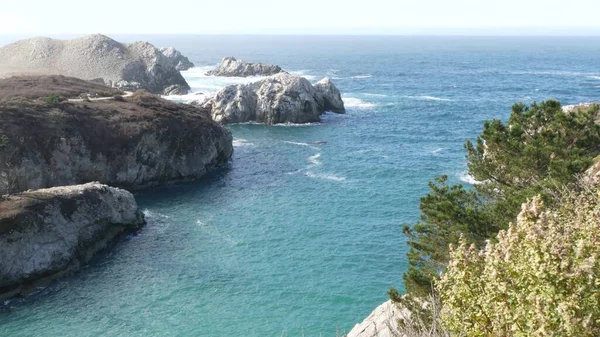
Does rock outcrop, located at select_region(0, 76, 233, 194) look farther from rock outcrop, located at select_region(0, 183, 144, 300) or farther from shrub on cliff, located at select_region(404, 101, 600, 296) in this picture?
shrub on cliff, located at select_region(404, 101, 600, 296)

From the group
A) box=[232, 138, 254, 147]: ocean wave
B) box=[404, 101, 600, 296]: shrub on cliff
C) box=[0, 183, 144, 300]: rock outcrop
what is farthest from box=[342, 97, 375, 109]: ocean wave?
box=[404, 101, 600, 296]: shrub on cliff

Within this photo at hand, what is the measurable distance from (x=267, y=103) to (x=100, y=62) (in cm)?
7857

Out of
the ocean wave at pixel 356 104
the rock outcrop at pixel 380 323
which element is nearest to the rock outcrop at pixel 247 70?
the ocean wave at pixel 356 104

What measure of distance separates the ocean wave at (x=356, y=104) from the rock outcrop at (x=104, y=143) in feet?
180

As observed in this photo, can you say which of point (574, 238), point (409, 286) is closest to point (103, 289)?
point (409, 286)

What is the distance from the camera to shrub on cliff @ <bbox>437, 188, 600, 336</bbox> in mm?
12977

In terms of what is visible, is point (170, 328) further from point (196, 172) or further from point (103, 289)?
point (196, 172)

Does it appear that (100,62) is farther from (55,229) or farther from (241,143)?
(55,229)

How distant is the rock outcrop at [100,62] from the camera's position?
512 ft

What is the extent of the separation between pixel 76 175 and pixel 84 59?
112 metres

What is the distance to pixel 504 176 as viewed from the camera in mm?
33625

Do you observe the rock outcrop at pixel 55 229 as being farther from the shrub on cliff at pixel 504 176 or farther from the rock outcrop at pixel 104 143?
the shrub on cliff at pixel 504 176

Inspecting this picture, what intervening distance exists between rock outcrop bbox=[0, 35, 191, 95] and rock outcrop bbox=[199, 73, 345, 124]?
38.2 m

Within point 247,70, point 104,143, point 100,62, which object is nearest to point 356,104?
point 247,70
